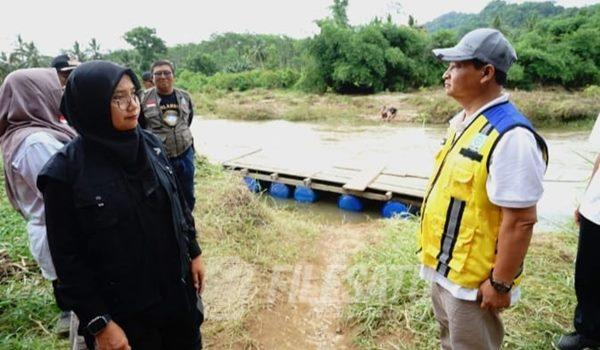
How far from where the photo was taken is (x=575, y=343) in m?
2.16

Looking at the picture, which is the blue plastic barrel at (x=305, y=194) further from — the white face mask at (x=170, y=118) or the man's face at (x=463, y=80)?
the man's face at (x=463, y=80)

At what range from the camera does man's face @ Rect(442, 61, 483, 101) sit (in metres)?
1.55

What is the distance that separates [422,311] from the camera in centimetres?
275

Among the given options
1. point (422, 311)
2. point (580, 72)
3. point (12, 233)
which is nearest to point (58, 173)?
point (422, 311)

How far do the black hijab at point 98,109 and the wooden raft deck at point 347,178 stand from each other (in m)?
5.34

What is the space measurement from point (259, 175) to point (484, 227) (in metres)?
6.53

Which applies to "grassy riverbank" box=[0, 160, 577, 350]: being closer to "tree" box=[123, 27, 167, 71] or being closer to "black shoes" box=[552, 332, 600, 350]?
"black shoes" box=[552, 332, 600, 350]

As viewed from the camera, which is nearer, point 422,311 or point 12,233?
point 422,311

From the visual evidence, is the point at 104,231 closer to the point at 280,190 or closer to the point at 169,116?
the point at 169,116

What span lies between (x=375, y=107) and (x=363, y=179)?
504 inches

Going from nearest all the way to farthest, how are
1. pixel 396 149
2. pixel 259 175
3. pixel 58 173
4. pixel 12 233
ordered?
1. pixel 58 173
2. pixel 12 233
3. pixel 259 175
4. pixel 396 149

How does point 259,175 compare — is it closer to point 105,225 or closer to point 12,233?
point 12,233

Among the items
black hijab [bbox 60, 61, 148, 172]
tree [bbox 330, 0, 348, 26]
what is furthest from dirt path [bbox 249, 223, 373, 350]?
tree [bbox 330, 0, 348, 26]

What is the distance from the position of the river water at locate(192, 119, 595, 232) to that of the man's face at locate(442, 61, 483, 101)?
4084 mm
